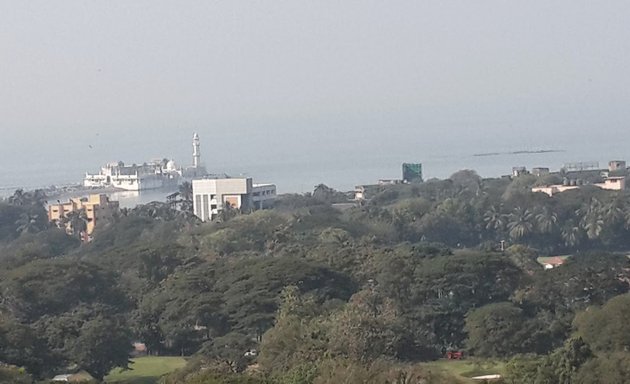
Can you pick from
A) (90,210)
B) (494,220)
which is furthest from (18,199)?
(494,220)

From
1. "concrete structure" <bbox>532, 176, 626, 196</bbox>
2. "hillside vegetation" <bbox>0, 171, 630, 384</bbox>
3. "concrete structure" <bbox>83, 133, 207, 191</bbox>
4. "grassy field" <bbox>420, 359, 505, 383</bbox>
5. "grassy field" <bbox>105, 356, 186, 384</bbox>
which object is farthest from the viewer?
"concrete structure" <bbox>83, 133, 207, 191</bbox>

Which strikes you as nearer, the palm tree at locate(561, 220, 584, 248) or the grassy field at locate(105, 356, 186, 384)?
the grassy field at locate(105, 356, 186, 384)

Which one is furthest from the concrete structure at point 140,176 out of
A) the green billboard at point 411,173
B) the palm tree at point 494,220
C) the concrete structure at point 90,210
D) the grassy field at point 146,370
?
the grassy field at point 146,370

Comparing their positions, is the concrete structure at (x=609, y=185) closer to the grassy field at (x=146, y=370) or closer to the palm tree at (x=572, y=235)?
the palm tree at (x=572, y=235)

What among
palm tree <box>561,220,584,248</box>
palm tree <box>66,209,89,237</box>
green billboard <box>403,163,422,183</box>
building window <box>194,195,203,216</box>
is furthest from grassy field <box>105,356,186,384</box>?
green billboard <box>403,163,422,183</box>

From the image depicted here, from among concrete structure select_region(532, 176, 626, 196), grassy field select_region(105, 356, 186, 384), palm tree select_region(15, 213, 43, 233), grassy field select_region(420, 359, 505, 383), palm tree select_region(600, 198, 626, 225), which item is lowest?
grassy field select_region(105, 356, 186, 384)

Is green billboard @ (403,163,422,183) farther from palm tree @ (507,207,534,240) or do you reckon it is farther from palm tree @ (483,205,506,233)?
palm tree @ (507,207,534,240)
